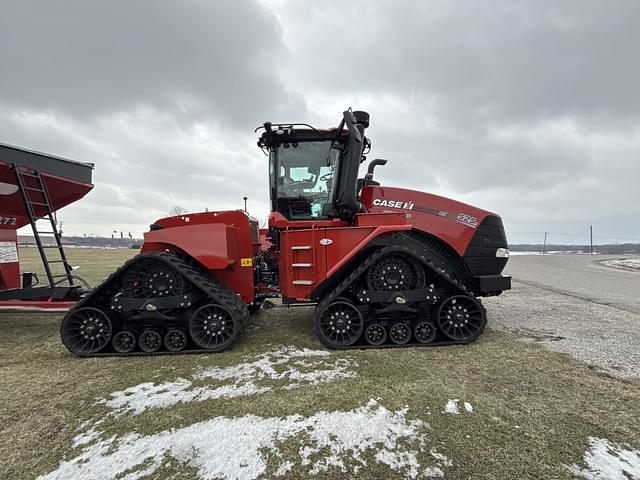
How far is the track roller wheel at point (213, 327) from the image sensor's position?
4.02 m

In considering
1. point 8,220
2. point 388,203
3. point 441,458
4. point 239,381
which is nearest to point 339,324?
point 239,381

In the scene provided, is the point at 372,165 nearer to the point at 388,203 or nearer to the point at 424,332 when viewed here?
the point at 388,203

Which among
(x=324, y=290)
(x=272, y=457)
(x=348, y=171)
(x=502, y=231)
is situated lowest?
(x=272, y=457)

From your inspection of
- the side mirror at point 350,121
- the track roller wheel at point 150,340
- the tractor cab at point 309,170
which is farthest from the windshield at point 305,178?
the track roller wheel at point 150,340

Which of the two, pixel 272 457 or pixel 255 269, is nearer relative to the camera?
pixel 272 457

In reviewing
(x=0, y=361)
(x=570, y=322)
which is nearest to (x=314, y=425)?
(x=0, y=361)

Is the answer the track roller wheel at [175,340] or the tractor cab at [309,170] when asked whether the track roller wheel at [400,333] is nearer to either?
the tractor cab at [309,170]

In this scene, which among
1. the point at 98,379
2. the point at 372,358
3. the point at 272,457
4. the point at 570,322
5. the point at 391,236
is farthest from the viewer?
the point at 570,322

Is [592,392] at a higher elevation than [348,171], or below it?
below

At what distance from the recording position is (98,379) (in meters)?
3.27

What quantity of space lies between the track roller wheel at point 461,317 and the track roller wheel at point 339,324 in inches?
45.3

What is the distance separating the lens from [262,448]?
2152 mm

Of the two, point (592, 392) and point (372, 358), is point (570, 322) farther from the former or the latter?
point (372, 358)

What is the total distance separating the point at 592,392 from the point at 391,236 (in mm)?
2555
